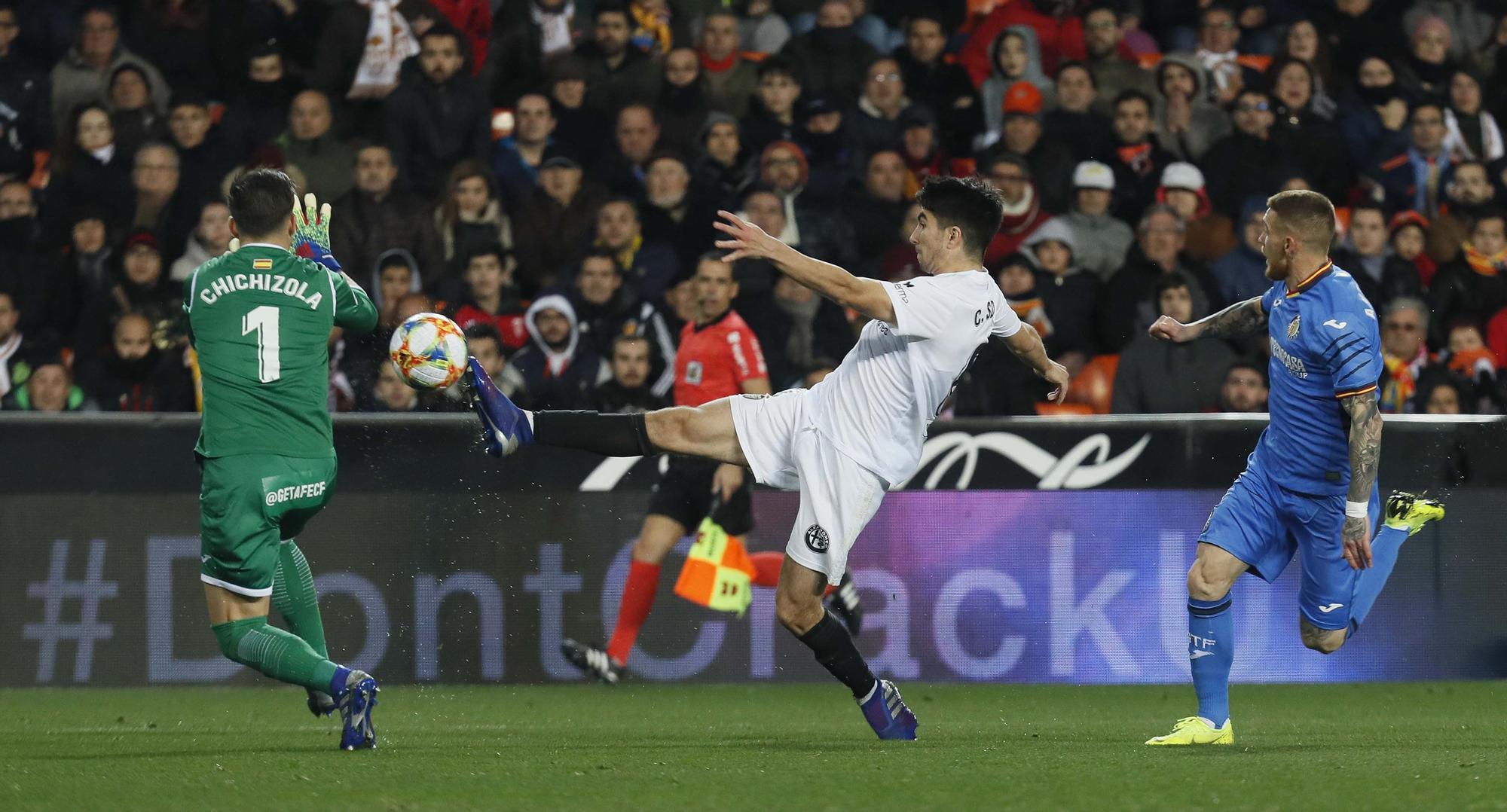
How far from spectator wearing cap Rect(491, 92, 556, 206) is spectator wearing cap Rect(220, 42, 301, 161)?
Result: 1.45 meters

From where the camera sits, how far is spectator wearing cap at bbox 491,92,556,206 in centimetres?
1212

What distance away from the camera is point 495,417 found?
6695 mm

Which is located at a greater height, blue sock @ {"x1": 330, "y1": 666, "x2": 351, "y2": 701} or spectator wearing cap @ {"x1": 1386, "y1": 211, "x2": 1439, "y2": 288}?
spectator wearing cap @ {"x1": 1386, "y1": 211, "x2": 1439, "y2": 288}

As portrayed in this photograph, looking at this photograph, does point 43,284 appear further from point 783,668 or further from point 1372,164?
point 1372,164

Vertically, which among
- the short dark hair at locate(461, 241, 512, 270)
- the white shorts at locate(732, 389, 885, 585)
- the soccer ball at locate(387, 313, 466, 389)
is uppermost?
the soccer ball at locate(387, 313, 466, 389)

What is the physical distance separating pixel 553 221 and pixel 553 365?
1326 millimetres

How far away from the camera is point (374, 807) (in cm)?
488

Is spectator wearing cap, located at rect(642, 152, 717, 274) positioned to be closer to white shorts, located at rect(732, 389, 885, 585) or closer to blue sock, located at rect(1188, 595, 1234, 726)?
white shorts, located at rect(732, 389, 885, 585)

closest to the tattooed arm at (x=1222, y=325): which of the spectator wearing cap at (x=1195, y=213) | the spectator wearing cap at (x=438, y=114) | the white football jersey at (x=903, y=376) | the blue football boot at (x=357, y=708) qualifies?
the white football jersey at (x=903, y=376)

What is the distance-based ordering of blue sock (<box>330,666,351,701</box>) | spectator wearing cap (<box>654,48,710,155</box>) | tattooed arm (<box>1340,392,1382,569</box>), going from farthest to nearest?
spectator wearing cap (<box>654,48,710,155</box>) → tattooed arm (<box>1340,392,1382,569</box>) → blue sock (<box>330,666,351,701</box>)

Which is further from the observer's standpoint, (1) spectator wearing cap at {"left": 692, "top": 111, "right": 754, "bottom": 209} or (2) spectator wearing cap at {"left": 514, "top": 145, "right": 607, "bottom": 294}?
(1) spectator wearing cap at {"left": 692, "top": 111, "right": 754, "bottom": 209}

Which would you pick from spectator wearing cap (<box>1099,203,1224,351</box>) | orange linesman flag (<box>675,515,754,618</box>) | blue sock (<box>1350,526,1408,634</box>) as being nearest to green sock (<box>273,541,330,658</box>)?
orange linesman flag (<box>675,515,754,618</box>)

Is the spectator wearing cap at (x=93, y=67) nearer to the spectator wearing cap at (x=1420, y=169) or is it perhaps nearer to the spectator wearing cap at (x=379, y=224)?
the spectator wearing cap at (x=379, y=224)

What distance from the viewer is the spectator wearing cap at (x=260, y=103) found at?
39.9ft
